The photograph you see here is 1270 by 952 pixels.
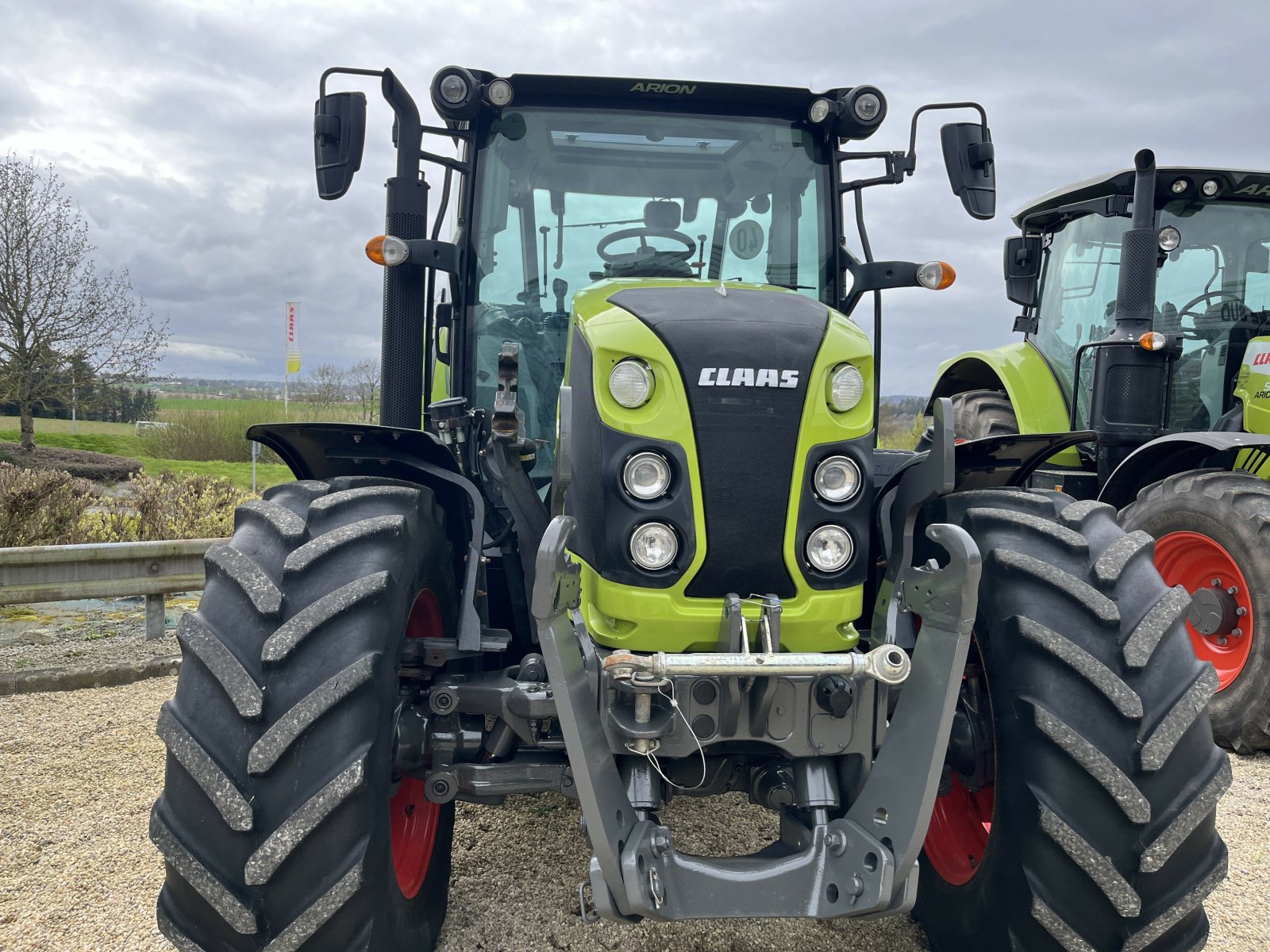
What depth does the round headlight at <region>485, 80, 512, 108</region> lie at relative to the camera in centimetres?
328

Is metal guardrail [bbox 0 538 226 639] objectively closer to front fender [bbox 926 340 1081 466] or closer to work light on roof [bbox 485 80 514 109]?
work light on roof [bbox 485 80 514 109]

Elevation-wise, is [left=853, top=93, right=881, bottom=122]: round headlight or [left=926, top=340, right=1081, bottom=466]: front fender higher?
[left=853, top=93, right=881, bottom=122]: round headlight

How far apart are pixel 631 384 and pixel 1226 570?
14.0ft

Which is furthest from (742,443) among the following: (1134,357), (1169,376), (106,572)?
(1169,376)

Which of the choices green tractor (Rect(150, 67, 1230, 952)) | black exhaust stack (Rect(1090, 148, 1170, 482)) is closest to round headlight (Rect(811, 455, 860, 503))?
green tractor (Rect(150, 67, 1230, 952))

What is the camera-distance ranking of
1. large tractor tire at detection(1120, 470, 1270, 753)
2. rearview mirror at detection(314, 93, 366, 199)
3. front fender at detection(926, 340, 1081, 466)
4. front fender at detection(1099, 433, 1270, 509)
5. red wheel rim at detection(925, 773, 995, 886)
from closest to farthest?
1. red wheel rim at detection(925, 773, 995, 886)
2. rearview mirror at detection(314, 93, 366, 199)
3. large tractor tire at detection(1120, 470, 1270, 753)
4. front fender at detection(1099, 433, 1270, 509)
5. front fender at detection(926, 340, 1081, 466)

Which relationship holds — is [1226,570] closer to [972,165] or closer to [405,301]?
[972,165]

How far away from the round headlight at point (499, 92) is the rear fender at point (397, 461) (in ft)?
4.23

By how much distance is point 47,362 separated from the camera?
52.4 ft

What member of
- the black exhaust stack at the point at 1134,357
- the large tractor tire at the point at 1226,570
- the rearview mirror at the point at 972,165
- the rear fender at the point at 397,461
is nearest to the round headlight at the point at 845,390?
the rear fender at the point at 397,461

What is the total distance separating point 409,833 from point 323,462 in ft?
3.76

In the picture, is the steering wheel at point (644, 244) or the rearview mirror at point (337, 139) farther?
the steering wheel at point (644, 244)

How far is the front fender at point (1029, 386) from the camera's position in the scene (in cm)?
689

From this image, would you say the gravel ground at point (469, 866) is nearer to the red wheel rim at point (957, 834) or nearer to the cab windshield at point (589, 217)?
the red wheel rim at point (957, 834)
